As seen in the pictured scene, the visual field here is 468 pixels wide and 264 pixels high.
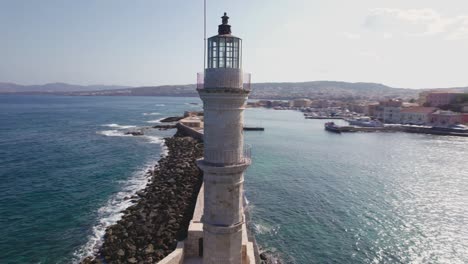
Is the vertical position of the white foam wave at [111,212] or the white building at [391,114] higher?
the white building at [391,114]

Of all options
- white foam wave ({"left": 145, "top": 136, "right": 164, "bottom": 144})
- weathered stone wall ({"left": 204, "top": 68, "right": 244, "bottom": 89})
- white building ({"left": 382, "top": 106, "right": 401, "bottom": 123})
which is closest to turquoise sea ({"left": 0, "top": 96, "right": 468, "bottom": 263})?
white foam wave ({"left": 145, "top": 136, "right": 164, "bottom": 144})

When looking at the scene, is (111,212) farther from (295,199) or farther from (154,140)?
(154,140)

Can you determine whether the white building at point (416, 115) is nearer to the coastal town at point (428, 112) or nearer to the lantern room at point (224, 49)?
the coastal town at point (428, 112)

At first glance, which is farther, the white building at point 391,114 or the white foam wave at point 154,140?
the white building at point 391,114

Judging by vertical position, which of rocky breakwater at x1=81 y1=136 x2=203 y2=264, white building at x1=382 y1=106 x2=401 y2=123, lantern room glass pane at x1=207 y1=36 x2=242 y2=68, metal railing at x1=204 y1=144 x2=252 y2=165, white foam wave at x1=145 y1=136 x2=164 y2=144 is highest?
lantern room glass pane at x1=207 y1=36 x2=242 y2=68

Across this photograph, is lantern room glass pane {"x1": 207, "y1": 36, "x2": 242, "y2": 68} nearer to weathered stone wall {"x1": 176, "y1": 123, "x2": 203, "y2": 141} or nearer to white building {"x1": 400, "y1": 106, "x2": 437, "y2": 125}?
weathered stone wall {"x1": 176, "y1": 123, "x2": 203, "y2": 141}

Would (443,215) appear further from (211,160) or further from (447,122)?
(447,122)

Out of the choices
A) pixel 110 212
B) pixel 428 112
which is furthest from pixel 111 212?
pixel 428 112

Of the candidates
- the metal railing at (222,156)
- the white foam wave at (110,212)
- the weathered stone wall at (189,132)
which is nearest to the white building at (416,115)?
the weathered stone wall at (189,132)
